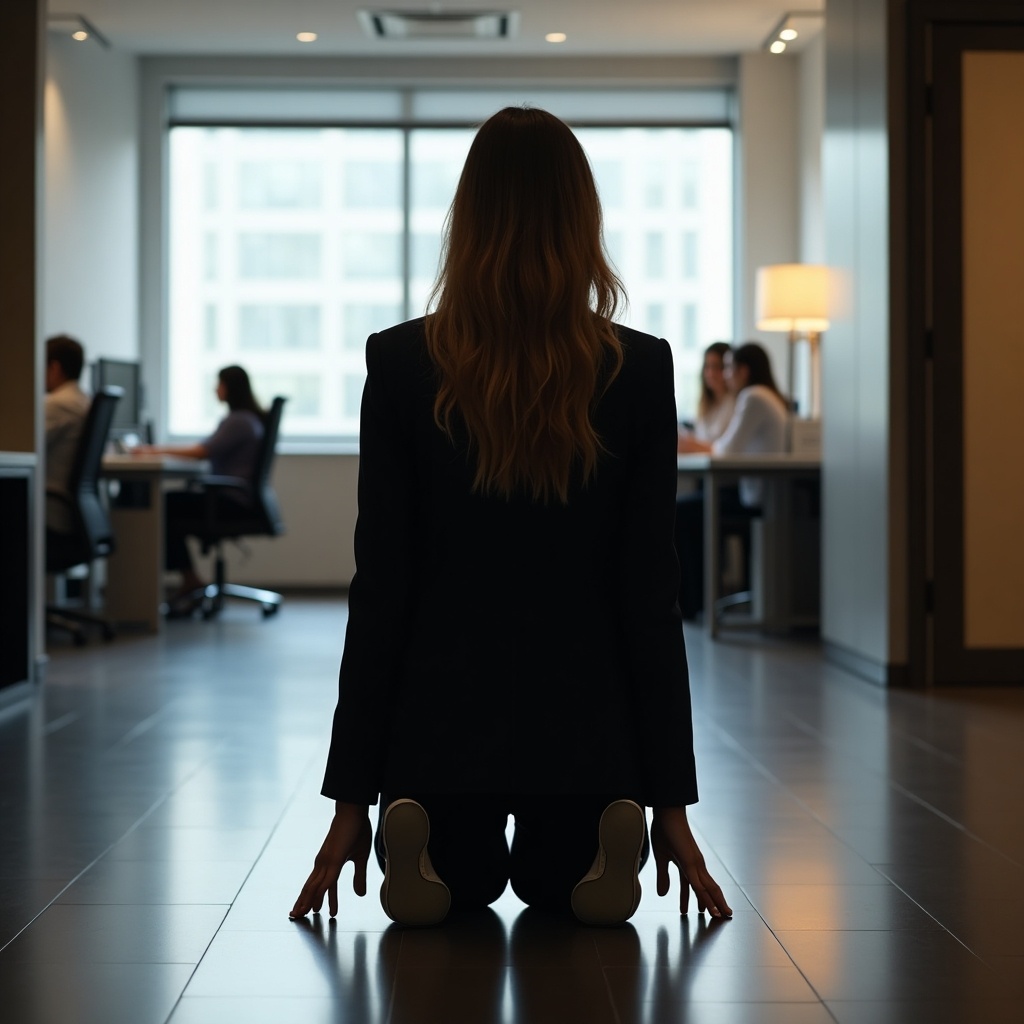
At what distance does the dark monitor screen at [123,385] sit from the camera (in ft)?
23.4

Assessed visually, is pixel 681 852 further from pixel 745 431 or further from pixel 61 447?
pixel 745 431

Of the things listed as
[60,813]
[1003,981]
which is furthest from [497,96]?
[1003,981]

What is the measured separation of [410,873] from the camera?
2.08m

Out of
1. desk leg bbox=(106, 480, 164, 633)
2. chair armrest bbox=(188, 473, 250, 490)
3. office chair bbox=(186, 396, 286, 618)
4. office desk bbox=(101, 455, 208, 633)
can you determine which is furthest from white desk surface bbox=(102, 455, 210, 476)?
office chair bbox=(186, 396, 286, 618)

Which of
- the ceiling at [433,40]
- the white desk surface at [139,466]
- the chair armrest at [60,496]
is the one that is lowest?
the chair armrest at [60,496]

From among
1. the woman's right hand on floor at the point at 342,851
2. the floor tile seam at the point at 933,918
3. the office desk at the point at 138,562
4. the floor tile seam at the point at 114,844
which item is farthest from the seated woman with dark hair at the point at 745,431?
the woman's right hand on floor at the point at 342,851

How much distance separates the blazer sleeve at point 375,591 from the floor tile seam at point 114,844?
1.19 feet

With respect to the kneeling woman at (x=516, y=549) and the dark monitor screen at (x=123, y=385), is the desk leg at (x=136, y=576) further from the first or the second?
the kneeling woman at (x=516, y=549)

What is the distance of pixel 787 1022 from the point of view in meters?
1.78

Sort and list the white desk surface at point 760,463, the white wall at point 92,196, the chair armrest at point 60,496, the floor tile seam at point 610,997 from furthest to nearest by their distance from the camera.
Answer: the white wall at point 92,196, the white desk surface at point 760,463, the chair armrest at point 60,496, the floor tile seam at point 610,997

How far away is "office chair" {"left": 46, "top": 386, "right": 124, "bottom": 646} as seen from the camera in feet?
19.5

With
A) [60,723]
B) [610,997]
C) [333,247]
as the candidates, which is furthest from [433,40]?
[610,997]

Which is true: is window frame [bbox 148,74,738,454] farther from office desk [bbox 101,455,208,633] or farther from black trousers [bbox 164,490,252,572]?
office desk [bbox 101,455,208,633]

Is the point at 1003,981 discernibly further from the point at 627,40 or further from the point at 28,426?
the point at 627,40
